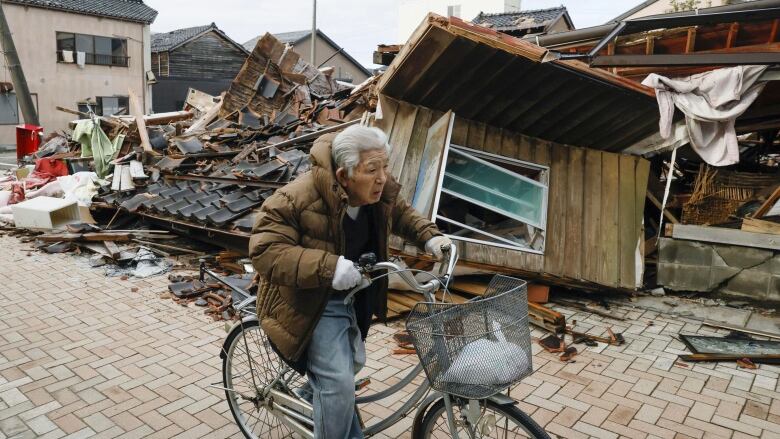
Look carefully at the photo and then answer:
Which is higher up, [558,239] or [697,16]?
[697,16]

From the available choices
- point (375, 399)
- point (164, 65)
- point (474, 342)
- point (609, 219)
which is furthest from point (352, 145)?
point (164, 65)

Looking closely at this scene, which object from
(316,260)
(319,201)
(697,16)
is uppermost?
(697,16)

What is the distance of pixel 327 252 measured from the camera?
106 inches

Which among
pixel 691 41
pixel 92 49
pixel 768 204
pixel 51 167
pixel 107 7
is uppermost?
pixel 107 7

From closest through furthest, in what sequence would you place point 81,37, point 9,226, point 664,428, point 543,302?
point 664,428
point 543,302
point 9,226
point 81,37

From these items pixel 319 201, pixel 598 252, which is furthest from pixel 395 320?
pixel 319 201

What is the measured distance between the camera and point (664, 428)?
4184mm

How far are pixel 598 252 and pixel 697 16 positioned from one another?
2856 mm

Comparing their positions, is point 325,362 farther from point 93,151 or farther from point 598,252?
point 93,151

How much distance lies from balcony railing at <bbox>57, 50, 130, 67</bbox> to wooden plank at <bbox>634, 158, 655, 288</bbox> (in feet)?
111

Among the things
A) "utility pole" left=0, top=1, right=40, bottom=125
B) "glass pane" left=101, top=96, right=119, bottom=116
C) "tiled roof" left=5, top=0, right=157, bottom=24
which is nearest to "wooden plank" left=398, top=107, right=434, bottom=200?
"utility pole" left=0, top=1, right=40, bottom=125

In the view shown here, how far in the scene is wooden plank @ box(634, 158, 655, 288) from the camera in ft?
23.7

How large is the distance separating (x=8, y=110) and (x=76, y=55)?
15.6ft

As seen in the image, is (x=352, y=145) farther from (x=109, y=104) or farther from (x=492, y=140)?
(x=109, y=104)
